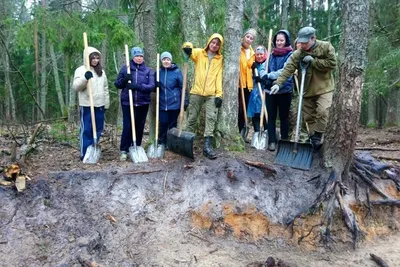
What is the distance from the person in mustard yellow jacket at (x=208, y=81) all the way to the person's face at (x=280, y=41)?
1.11 metres

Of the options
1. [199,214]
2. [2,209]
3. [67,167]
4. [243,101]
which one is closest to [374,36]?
[243,101]

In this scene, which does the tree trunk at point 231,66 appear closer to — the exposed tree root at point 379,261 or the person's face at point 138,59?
the person's face at point 138,59

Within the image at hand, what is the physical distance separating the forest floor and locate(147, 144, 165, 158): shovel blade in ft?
0.44

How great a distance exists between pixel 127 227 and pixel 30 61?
2295 cm

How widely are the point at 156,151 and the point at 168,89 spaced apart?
113 centimetres

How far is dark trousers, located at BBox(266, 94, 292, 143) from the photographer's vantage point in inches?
269

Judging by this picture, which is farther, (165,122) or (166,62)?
(165,122)

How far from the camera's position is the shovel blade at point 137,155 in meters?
6.27

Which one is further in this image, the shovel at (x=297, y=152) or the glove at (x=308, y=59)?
the shovel at (x=297, y=152)

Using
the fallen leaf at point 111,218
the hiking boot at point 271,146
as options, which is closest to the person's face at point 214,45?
the hiking boot at point 271,146

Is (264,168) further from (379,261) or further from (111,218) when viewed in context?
(111,218)

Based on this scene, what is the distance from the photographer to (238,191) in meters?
5.84

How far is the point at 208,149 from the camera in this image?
20.8ft

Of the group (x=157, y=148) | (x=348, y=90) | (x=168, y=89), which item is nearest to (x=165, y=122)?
(x=157, y=148)
